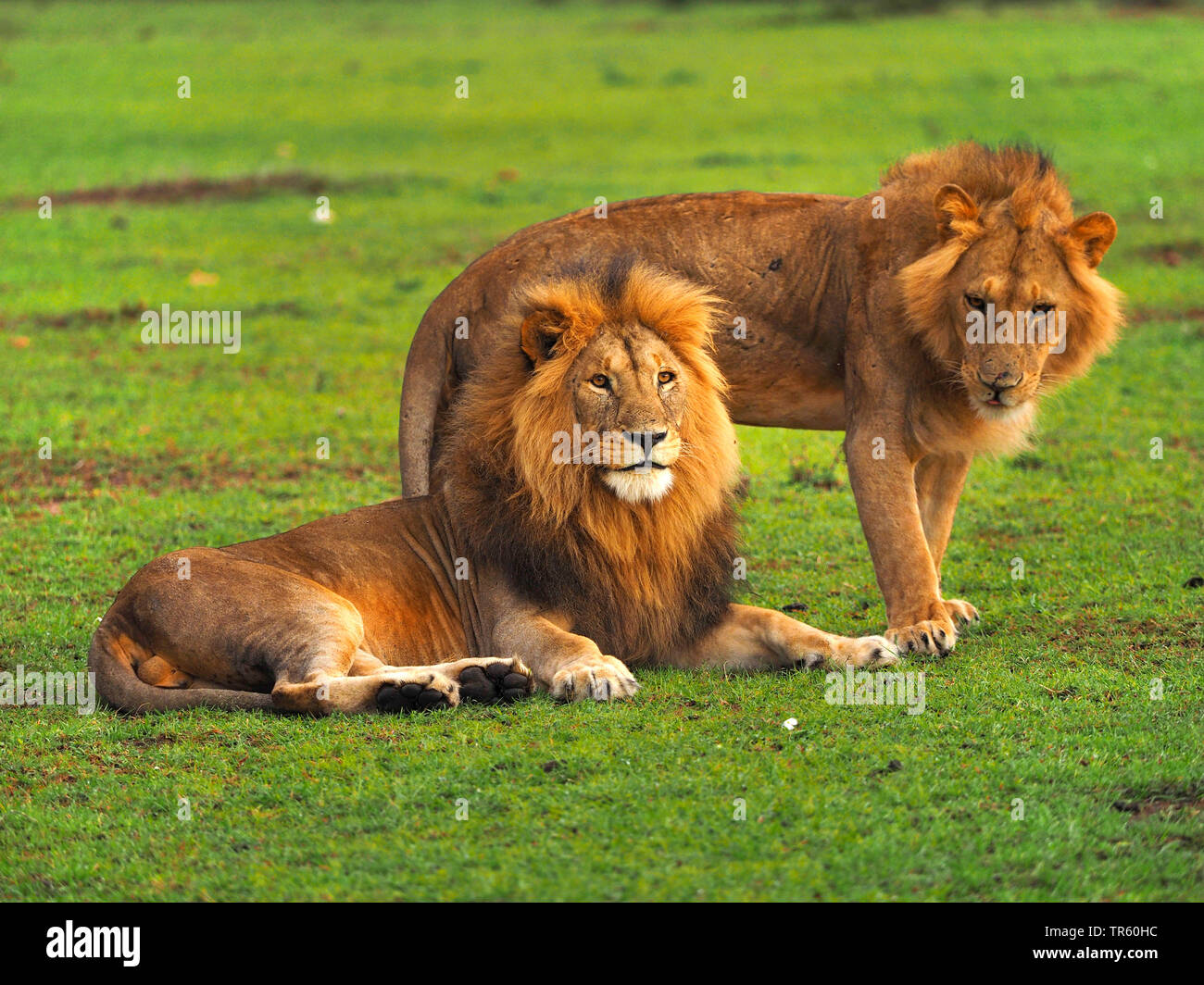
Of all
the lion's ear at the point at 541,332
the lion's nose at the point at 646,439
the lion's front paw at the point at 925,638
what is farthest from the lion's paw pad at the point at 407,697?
the lion's front paw at the point at 925,638

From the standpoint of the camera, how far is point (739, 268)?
7.18m

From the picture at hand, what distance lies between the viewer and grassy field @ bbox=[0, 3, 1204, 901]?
438cm

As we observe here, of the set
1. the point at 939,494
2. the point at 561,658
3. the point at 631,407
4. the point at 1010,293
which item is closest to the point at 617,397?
the point at 631,407

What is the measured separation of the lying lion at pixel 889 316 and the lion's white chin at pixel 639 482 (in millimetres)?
751

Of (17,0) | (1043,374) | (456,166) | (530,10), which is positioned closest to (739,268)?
(1043,374)

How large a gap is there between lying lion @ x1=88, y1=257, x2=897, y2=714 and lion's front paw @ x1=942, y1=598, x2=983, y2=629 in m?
0.69

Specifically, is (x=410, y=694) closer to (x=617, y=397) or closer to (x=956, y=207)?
(x=617, y=397)

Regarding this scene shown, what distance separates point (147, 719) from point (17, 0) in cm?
3955

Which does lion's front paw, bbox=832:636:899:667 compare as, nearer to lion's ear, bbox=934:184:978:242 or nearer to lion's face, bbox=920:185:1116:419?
lion's face, bbox=920:185:1116:419

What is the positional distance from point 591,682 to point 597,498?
74 centimetres

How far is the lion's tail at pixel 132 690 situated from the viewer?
5.71 m

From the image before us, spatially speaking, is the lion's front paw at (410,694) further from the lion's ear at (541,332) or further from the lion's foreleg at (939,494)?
the lion's foreleg at (939,494)

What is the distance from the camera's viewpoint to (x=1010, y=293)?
6398mm
